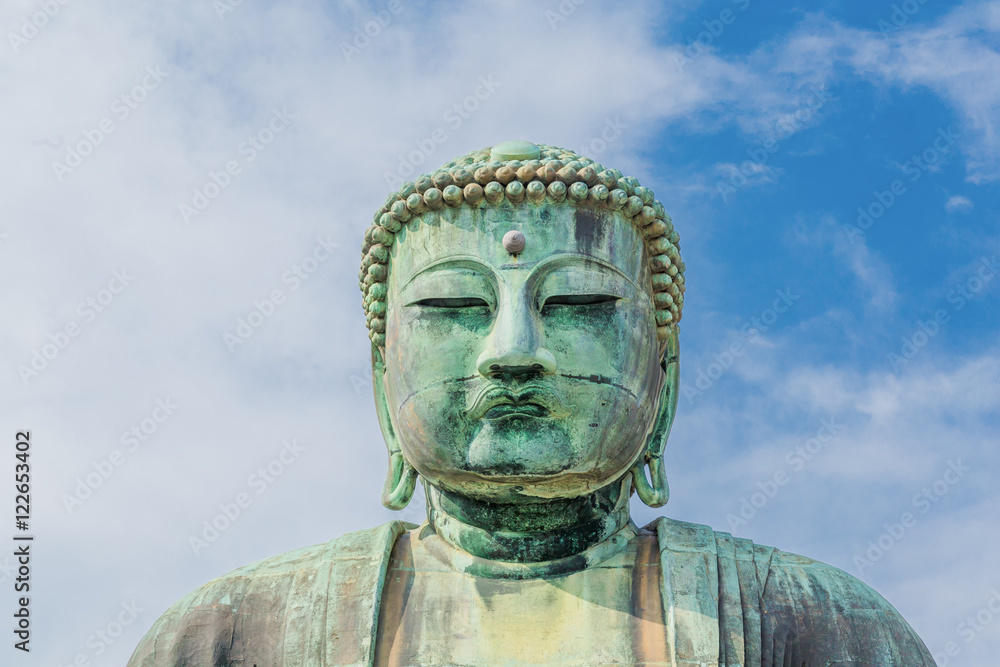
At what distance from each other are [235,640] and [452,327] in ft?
7.87

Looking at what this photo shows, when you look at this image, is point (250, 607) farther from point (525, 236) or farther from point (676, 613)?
point (525, 236)

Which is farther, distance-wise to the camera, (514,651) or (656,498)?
(656,498)

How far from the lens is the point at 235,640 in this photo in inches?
456

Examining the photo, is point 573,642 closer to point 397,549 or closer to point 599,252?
point 397,549

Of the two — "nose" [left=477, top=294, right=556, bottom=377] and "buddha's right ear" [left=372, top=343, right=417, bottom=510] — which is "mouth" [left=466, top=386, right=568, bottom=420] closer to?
"nose" [left=477, top=294, right=556, bottom=377]

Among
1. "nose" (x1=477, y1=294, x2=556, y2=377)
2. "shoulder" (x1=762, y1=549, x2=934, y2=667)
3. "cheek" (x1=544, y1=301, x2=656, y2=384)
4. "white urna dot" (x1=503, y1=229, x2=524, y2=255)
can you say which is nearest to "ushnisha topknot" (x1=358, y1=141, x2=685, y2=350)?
"white urna dot" (x1=503, y1=229, x2=524, y2=255)

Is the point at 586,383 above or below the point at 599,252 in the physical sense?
below

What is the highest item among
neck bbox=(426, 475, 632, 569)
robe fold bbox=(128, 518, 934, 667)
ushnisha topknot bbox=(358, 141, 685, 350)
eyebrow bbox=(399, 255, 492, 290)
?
ushnisha topknot bbox=(358, 141, 685, 350)

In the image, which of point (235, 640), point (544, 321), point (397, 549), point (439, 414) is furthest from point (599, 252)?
point (235, 640)

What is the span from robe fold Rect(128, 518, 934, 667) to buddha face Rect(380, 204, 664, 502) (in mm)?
759

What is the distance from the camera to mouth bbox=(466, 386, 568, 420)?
11234mm

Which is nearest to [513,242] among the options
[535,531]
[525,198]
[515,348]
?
[525,198]

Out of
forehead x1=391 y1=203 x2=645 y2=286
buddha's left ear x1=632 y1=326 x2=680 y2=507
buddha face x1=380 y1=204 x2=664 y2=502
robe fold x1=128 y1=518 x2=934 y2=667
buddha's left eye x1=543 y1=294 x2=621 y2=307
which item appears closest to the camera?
robe fold x1=128 y1=518 x2=934 y2=667

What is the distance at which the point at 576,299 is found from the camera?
38.2 feet
